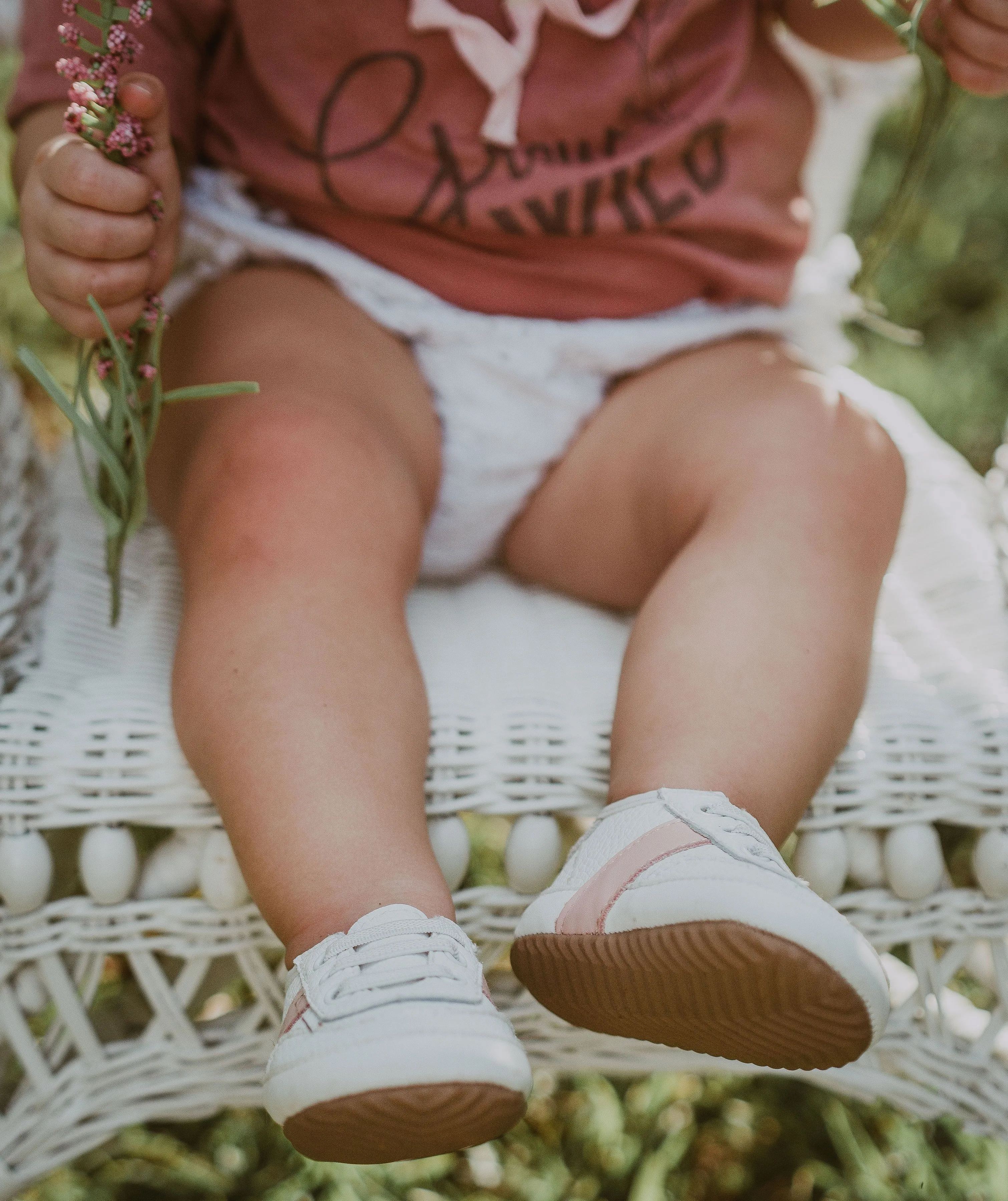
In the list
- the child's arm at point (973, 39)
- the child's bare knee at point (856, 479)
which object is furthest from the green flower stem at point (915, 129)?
the child's bare knee at point (856, 479)

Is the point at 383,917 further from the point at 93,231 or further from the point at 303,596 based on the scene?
the point at 93,231

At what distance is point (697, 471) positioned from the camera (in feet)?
2.40

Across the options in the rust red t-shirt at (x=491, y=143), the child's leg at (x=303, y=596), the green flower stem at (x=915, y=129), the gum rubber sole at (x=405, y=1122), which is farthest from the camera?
the rust red t-shirt at (x=491, y=143)

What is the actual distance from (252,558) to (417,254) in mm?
315

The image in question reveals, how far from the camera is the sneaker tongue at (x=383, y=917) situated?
1.64ft

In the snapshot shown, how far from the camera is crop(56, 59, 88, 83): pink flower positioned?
1.75 ft

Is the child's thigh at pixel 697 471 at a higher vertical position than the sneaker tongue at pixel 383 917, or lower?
higher

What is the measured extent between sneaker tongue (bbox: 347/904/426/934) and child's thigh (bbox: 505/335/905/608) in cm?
31

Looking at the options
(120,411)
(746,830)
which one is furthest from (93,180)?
(746,830)

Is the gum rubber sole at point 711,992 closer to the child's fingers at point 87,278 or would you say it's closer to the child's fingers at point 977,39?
the child's fingers at point 87,278

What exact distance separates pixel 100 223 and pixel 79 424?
11 cm

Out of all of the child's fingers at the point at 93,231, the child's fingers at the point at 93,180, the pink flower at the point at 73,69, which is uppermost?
the pink flower at the point at 73,69

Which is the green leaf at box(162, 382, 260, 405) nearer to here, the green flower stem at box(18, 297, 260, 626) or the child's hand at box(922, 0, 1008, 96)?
the green flower stem at box(18, 297, 260, 626)

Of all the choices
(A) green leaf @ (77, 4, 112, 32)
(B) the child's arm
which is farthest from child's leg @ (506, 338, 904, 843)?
(A) green leaf @ (77, 4, 112, 32)
